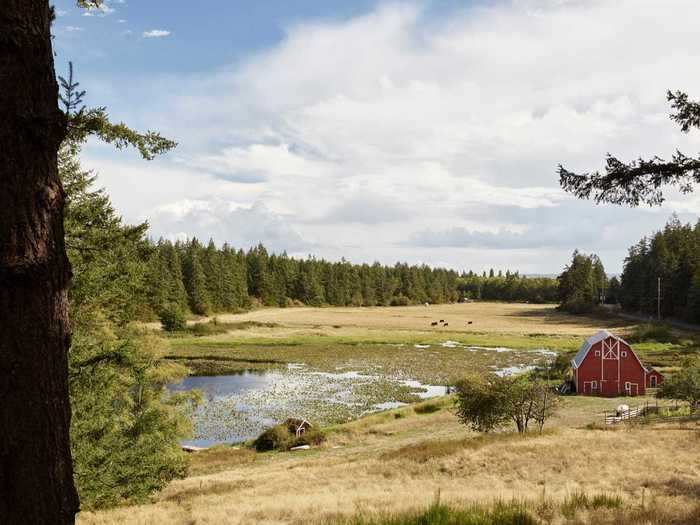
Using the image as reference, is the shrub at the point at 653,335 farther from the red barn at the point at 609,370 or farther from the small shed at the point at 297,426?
the small shed at the point at 297,426

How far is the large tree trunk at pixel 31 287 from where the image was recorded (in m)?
3.63

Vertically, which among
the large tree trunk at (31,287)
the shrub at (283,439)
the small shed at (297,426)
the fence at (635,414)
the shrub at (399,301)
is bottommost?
the shrub at (283,439)

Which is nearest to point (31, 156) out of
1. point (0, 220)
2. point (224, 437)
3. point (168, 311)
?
point (0, 220)

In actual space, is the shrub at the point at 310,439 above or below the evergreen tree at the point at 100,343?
below

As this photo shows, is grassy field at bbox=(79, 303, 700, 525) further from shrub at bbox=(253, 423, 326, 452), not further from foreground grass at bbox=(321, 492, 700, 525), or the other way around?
shrub at bbox=(253, 423, 326, 452)

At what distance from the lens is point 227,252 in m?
138

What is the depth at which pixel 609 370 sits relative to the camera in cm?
4947

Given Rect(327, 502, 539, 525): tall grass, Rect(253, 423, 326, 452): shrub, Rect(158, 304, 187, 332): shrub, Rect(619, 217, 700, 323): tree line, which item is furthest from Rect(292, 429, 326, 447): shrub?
Rect(619, 217, 700, 323): tree line

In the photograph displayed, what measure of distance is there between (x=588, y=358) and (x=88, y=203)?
153 ft

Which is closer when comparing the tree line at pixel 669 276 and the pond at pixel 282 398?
the pond at pixel 282 398

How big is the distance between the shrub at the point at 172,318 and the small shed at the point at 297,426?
62.5 m

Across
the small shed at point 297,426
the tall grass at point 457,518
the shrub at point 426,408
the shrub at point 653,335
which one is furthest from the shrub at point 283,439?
the shrub at point 653,335

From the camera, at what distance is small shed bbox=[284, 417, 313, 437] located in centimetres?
3609

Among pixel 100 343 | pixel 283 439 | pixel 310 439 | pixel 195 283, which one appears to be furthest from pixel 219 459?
pixel 195 283
